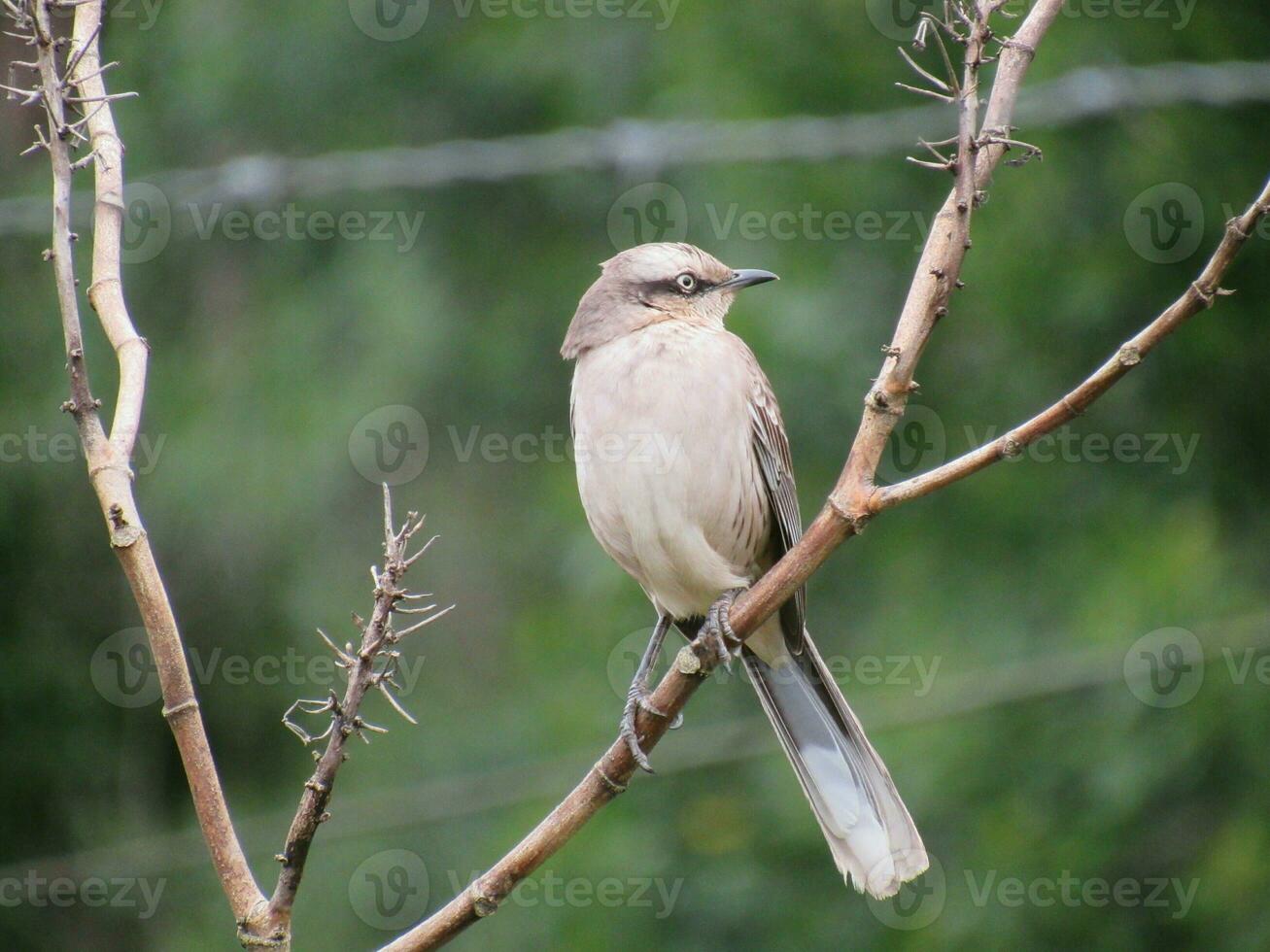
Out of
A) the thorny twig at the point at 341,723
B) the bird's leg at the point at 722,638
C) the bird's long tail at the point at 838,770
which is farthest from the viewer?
the bird's long tail at the point at 838,770

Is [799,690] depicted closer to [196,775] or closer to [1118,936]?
[196,775]

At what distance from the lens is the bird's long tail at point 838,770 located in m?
3.87

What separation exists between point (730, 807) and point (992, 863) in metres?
1.41

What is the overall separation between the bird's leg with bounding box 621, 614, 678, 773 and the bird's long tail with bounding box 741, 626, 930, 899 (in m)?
Answer: 0.29

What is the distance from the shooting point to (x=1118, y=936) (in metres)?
7.41

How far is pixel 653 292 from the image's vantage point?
A: 4672 mm

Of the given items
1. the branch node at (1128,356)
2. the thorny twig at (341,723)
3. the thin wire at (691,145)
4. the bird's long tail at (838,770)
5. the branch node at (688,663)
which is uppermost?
the thin wire at (691,145)

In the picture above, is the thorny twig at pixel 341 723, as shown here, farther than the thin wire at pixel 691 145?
No

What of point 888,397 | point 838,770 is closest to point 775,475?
point 838,770

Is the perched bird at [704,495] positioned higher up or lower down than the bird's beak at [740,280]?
lower down

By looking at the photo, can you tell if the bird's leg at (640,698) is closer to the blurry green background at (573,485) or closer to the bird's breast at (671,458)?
the bird's breast at (671,458)

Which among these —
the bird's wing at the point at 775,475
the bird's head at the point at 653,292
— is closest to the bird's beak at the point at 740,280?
the bird's head at the point at 653,292

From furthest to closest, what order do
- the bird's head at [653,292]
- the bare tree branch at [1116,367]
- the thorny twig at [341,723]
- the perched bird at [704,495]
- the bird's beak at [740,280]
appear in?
1. the bird's beak at [740,280]
2. the bird's head at [653,292]
3. the perched bird at [704,495]
4. the bare tree branch at [1116,367]
5. the thorny twig at [341,723]

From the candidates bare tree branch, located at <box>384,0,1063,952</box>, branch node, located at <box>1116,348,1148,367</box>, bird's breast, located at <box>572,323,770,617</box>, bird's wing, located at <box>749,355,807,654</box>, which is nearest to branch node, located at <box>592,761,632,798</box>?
bare tree branch, located at <box>384,0,1063,952</box>
